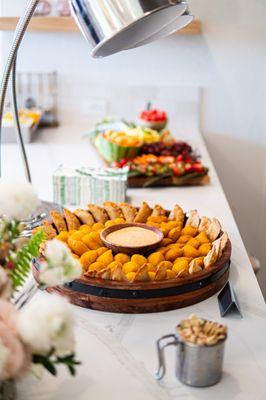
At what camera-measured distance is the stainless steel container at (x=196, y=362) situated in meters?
1.01

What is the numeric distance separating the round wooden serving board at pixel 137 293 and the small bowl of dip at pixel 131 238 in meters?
0.13

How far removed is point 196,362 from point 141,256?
1.19 feet

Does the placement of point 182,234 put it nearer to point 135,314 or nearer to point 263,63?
point 135,314

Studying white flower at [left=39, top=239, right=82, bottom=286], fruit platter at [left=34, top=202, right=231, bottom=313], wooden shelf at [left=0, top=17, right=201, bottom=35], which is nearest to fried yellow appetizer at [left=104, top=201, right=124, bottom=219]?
fruit platter at [left=34, top=202, right=231, bottom=313]

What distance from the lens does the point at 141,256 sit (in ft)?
4.44

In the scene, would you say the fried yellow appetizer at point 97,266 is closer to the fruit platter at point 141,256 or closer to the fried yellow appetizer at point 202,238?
the fruit platter at point 141,256

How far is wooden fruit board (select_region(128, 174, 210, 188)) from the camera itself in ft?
6.89

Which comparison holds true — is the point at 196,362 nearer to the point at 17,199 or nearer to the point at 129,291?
the point at 129,291

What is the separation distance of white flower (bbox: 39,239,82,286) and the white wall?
209cm

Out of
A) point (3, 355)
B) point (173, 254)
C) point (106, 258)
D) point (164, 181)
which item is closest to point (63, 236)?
point (106, 258)

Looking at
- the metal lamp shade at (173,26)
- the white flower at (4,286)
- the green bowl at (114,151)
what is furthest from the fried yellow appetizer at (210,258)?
the green bowl at (114,151)

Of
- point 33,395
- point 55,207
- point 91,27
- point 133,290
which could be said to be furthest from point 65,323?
point 55,207

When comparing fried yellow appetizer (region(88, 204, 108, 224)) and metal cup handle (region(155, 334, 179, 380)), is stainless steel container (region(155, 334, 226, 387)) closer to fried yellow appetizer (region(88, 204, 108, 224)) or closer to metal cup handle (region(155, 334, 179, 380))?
metal cup handle (region(155, 334, 179, 380))

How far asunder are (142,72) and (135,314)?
5.78 ft
